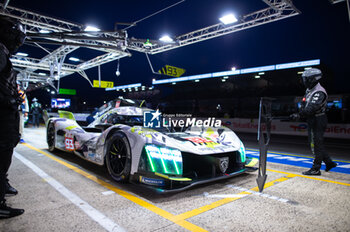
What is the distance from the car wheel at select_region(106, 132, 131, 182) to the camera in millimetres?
3057

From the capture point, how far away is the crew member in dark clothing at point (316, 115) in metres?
3.92

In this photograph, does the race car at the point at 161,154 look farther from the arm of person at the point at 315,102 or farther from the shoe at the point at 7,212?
the arm of person at the point at 315,102

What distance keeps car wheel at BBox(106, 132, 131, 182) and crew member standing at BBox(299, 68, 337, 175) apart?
3185mm

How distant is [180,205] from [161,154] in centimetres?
64

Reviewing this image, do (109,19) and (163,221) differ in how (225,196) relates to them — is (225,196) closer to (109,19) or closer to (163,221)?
(163,221)

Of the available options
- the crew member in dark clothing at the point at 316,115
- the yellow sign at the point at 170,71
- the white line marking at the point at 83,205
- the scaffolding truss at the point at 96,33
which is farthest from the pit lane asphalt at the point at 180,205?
the yellow sign at the point at 170,71

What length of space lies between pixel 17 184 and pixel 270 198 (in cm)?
356

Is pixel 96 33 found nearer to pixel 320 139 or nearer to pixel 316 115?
pixel 316 115

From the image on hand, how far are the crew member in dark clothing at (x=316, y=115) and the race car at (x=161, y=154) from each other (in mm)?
1273

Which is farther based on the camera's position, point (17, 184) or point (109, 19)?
point (109, 19)

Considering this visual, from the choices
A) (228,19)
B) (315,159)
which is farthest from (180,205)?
(228,19)

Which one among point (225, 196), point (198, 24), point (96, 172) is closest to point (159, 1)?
point (198, 24)

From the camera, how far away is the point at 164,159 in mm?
2727

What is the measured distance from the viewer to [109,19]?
534 inches
